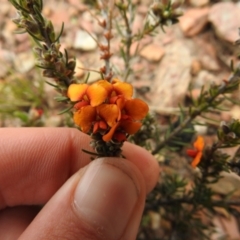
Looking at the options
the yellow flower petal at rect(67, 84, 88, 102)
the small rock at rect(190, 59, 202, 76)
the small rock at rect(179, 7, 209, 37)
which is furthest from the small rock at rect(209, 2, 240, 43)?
the yellow flower petal at rect(67, 84, 88, 102)

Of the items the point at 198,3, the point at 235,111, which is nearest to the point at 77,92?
the point at 235,111

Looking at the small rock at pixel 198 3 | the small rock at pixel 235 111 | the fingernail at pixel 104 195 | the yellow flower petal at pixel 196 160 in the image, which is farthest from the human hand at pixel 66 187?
the small rock at pixel 198 3

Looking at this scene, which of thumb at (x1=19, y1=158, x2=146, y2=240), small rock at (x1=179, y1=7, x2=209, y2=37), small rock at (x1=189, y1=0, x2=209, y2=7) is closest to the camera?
thumb at (x1=19, y1=158, x2=146, y2=240)

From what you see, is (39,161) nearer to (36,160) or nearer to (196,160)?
(36,160)

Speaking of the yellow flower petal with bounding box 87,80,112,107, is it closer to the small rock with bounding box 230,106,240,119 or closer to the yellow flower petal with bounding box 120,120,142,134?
the yellow flower petal with bounding box 120,120,142,134

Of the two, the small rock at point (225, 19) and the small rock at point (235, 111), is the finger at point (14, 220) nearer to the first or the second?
the small rock at point (235, 111)

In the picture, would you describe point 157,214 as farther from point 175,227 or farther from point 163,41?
point 163,41
